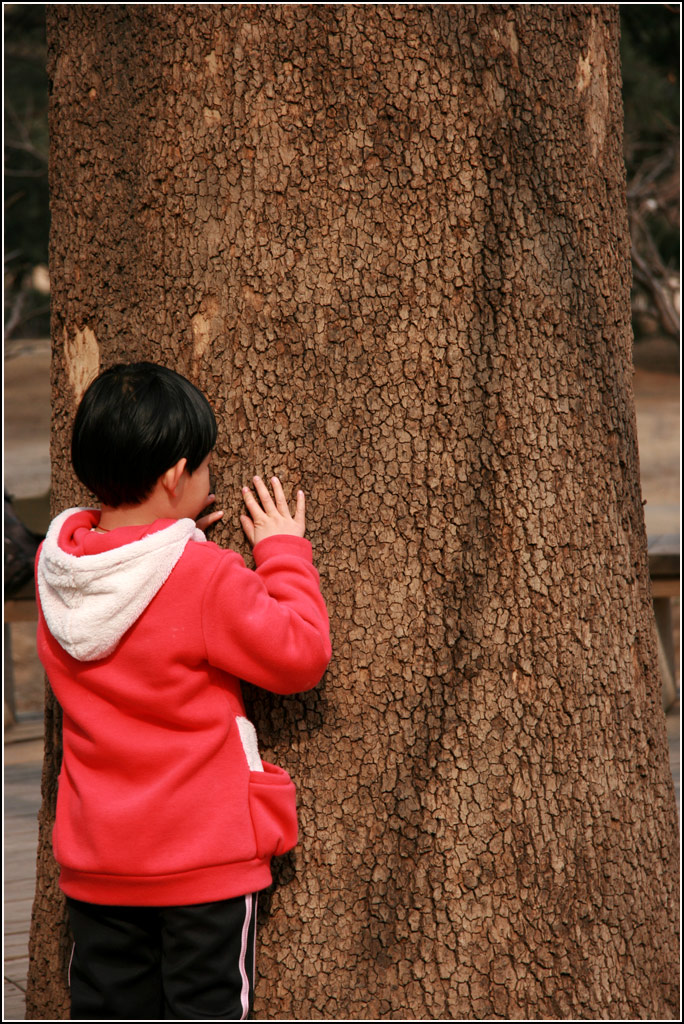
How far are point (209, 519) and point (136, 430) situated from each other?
0.87 ft

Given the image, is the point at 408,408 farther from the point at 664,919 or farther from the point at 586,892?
the point at 664,919

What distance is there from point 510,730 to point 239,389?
0.79 m

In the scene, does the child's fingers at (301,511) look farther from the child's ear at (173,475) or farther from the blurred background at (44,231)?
the blurred background at (44,231)

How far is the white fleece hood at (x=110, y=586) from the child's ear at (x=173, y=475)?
0.08m

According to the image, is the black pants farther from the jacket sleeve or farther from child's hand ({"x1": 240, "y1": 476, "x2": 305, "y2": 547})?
child's hand ({"x1": 240, "y1": 476, "x2": 305, "y2": 547})

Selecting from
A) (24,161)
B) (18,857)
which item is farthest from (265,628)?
(24,161)

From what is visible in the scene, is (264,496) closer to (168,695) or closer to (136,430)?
(136,430)

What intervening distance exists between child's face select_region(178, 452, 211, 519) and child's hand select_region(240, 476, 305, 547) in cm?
9

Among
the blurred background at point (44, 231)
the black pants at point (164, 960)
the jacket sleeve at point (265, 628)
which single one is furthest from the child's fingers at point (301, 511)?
the blurred background at point (44, 231)

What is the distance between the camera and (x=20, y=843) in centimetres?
482

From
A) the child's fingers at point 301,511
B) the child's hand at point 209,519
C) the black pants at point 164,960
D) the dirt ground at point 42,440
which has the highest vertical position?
the child's fingers at point 301,511

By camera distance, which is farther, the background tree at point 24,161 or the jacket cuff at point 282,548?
the background tree at point 24,161

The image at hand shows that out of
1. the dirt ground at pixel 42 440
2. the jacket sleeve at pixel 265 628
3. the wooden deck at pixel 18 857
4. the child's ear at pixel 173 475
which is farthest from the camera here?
the dirt ground at pixel 42 440

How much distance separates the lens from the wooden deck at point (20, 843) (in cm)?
341
